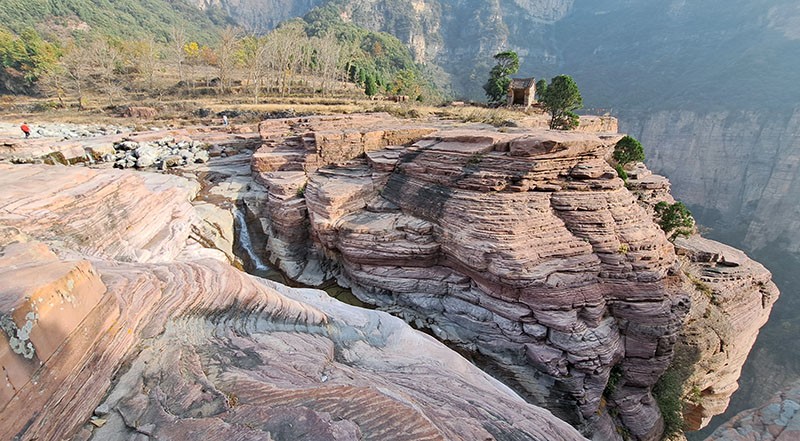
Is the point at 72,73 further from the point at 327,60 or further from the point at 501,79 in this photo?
the point at 501,79

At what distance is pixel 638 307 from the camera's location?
920cm

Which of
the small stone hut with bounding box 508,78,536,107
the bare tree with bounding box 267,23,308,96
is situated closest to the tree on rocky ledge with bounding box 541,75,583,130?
the small stone hut with bounding box 508,78,536,107

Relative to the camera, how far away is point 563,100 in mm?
23938

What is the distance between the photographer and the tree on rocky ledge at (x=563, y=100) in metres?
23.7

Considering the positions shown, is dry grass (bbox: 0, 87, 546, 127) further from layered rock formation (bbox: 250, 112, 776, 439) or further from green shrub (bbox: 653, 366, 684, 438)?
green shrub (bbox: 653, 366, 684, 438)

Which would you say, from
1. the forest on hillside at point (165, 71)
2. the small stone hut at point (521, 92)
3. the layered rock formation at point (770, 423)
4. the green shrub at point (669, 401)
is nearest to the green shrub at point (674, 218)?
the green shrub at point (669, 401)

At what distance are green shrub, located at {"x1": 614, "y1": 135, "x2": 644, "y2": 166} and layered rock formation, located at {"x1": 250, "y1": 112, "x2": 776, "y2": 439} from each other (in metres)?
7.66

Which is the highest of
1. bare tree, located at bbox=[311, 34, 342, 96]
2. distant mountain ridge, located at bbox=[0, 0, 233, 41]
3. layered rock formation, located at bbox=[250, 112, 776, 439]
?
distant mountain ridge, located at bbox=[0, 0, 233, 41]

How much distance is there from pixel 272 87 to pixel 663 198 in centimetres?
4853

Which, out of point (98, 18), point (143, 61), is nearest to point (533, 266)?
point (143, 61)

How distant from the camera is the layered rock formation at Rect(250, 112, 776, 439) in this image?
29.4 ft

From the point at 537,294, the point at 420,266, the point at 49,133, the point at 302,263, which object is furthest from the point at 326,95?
the point at 537,294

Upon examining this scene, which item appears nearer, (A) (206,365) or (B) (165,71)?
(A) (206,365)

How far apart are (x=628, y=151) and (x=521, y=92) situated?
838 inches
